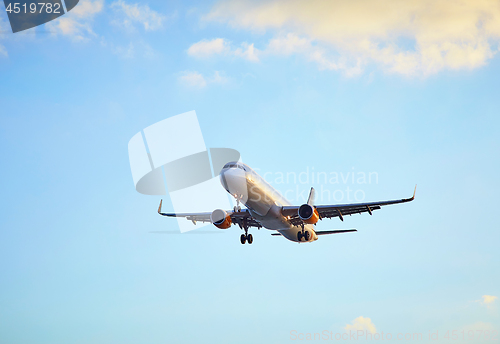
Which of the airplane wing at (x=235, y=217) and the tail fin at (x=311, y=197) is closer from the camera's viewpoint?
the airplane wing at (x=235, y=217)

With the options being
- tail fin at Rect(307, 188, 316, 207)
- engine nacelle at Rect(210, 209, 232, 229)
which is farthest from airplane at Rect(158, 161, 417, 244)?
tail fin at Rect(307, 188, 316, 207)

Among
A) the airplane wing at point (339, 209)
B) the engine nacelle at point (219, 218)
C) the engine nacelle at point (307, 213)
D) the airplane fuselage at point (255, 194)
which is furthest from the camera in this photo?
the engine nacelle at point (219, 218)

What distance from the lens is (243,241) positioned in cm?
4422

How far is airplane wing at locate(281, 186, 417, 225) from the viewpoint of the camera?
38.7m

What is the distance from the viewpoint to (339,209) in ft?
134

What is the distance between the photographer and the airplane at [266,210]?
35625 mm

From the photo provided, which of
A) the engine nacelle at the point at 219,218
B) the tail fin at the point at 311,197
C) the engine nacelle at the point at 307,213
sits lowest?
the engine nacelle at the point at 307,213

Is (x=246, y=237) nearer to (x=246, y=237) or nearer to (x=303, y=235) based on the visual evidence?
(x=246, y=237)

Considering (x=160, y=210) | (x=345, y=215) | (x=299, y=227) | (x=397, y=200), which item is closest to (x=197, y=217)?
(x=160, y=210)

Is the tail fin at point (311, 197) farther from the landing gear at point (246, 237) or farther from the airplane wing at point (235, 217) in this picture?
the landing gear at point (246, 237)

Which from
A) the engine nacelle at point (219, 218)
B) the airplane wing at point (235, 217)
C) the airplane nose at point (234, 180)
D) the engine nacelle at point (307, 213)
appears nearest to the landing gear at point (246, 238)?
the airplane wing at point (235, 217)

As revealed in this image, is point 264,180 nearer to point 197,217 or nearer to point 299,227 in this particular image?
point 299,227

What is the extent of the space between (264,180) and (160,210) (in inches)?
494

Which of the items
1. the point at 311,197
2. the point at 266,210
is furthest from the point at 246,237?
the point at 311,197
